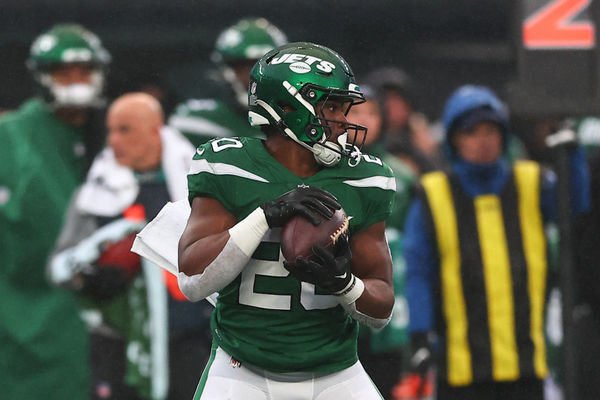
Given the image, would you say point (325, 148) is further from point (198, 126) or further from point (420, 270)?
point (198, 126)

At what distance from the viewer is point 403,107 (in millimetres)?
9664

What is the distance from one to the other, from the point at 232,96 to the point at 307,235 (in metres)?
3.06

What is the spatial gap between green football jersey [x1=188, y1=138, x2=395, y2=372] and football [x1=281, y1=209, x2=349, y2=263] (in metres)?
0.16

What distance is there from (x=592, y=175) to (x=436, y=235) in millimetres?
857

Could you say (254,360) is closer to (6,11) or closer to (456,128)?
(456,128)

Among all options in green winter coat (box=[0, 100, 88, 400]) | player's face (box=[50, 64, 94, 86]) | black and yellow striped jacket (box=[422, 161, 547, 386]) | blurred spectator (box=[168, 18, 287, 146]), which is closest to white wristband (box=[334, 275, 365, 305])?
black and yellow striped jacket (box=[422, 161, 547, 386])

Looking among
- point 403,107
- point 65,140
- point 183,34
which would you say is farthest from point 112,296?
point 183,34

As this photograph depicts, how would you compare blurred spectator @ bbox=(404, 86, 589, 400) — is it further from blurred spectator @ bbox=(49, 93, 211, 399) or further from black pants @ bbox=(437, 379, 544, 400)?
blurred spectator @ bbox=(49, 93, 211, 399)

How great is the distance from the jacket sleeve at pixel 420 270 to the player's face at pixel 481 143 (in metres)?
0.29

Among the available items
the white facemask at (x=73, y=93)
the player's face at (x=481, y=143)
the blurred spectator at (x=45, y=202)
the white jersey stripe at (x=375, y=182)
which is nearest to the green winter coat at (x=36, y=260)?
the blurred spectator at (x=45, y=202)

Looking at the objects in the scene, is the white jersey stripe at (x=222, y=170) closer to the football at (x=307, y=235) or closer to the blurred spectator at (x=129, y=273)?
the football at (x=307, y=235)

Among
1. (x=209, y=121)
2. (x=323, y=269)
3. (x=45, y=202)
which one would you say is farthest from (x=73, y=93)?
(x=323, y=269)

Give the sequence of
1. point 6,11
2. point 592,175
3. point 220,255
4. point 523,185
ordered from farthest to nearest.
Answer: point 6,11 < point 592,175 < point 523,185 < point 220,255

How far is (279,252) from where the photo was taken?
11.1 feet
